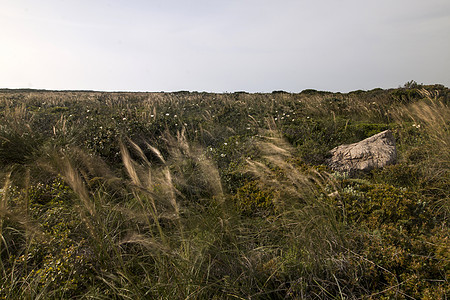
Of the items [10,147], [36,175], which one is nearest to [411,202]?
[36,175]

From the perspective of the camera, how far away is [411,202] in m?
2.99

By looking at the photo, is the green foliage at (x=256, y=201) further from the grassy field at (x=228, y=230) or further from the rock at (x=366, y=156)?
the rock at (x=366, y=156)

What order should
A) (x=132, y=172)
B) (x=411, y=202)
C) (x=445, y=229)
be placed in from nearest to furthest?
(x=132, y=172), (x=445, y=229), (x=411, y=202)

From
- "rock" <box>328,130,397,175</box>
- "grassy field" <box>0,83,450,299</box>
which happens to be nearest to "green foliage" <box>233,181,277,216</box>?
"grassy field" <box>0,83,450,299</box>

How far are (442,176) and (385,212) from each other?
202cm

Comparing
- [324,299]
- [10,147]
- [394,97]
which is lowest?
[324,299]

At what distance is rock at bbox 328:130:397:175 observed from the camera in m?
4.61

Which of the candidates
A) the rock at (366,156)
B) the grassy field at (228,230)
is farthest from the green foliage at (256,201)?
the rock at (366,156)

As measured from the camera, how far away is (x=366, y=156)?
4.71 metres

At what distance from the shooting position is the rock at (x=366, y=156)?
4.61m

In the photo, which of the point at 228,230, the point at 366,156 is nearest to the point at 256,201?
the point at 228,230

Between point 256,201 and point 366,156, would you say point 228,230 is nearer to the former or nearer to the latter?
point 256,201

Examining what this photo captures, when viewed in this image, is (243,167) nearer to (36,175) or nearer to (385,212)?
(385,212)

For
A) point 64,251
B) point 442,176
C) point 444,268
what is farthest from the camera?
point 442,176
